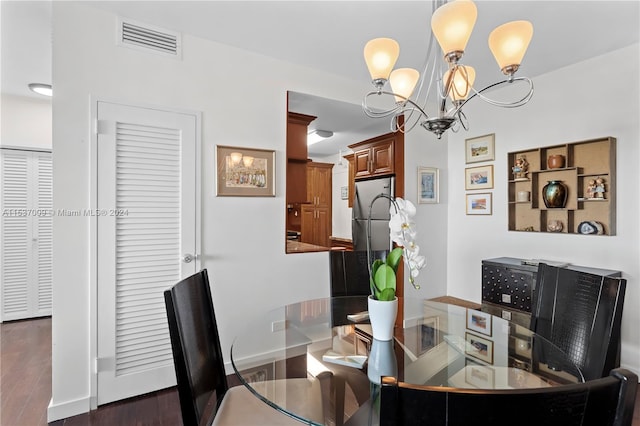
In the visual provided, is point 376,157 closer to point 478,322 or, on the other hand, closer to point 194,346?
point 478,322

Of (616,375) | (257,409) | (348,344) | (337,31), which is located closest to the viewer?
(616,375)

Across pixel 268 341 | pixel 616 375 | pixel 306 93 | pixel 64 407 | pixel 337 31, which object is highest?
pixel 337 31

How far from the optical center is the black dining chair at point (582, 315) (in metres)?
1.34

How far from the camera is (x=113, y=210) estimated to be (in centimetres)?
224

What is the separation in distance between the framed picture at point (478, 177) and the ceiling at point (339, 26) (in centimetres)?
109

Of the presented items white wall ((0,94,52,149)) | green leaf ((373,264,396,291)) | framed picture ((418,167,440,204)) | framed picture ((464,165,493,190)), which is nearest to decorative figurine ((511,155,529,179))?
framed picture ((464,165,493,190))

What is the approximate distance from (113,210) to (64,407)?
1.26m

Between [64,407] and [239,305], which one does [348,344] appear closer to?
[239,305]

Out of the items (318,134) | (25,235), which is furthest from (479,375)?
(25,235)

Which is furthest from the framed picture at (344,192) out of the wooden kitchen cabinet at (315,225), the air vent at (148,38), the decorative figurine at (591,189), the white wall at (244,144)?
the air vent at (148,38)

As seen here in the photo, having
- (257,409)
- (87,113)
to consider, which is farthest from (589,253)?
(87,113)

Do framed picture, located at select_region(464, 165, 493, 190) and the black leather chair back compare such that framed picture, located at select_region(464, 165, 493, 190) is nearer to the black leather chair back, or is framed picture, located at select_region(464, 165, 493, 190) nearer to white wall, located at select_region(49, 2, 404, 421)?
white wall, located at select_region(49, 2, 404, 421)

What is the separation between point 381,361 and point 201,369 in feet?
2.43

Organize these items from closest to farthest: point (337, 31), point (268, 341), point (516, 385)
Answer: point (516, 385), point (268, 341), point (337, 31)
